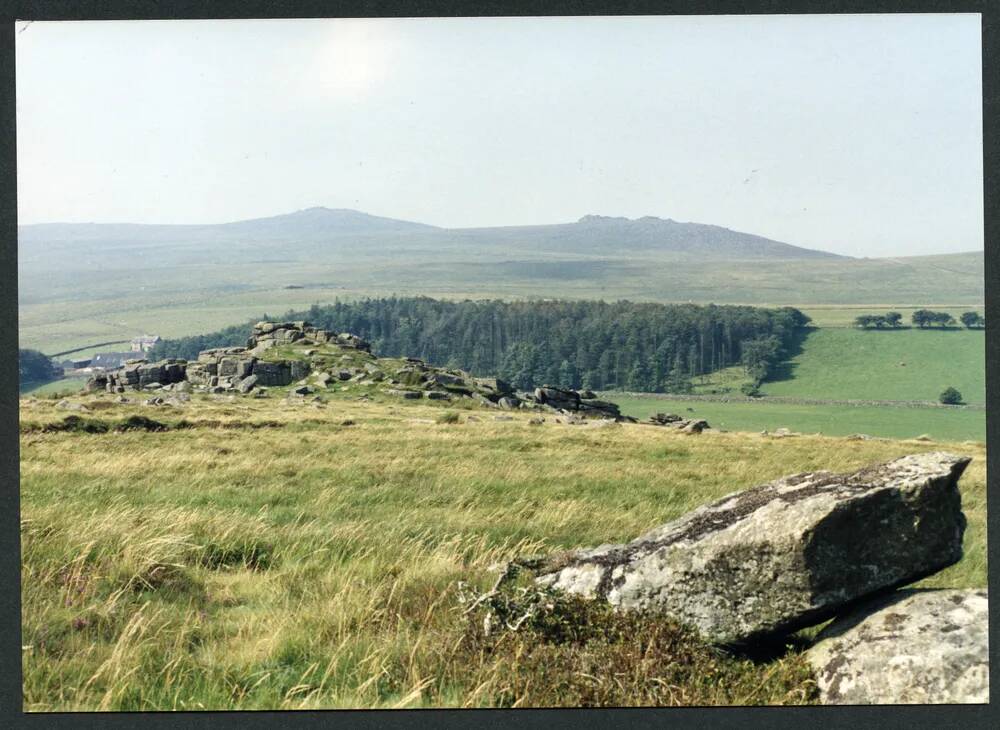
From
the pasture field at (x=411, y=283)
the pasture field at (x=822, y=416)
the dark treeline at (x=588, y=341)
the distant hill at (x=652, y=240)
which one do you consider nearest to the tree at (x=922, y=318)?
the dark treeline at (x=588, y=341)

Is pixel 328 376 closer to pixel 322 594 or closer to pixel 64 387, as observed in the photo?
pixel 64 387

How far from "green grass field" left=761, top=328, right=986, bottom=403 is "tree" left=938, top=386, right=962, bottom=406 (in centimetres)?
54

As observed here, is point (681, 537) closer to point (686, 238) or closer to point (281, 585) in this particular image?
point (281, 585)

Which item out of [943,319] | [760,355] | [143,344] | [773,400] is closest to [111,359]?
[143,344]

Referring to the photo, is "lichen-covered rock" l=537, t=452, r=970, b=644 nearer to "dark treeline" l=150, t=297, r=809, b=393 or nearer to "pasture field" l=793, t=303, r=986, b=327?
"dark treeline" l=150, t=297, r=809, b=393

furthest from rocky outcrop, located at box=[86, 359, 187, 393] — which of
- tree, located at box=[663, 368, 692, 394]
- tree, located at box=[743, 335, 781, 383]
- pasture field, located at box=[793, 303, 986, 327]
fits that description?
pasture field, located at box=[793, 303, 986, 327]

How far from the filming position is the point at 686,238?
178375 millimetres

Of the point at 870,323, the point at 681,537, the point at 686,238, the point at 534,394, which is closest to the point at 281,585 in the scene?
the point at 681,537

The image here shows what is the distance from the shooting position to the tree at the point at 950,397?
48.1m

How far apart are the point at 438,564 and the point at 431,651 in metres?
1.40

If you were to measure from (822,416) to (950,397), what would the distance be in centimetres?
893

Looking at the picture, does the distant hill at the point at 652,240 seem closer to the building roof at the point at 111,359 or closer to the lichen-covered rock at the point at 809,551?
the building roof at the point at 111,359

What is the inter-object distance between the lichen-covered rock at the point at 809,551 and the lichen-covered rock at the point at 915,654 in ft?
0.75

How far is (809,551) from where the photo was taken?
20.4ft
